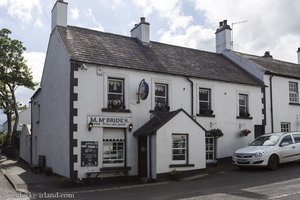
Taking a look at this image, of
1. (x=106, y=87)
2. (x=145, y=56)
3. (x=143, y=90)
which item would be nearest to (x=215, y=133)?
(x=143, y=90)

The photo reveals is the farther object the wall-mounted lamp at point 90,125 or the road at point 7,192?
the wall-mounted lamp at point 90,125

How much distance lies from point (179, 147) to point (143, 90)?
314cm

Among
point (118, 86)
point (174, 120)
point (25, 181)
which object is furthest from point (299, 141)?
point (25, 181)

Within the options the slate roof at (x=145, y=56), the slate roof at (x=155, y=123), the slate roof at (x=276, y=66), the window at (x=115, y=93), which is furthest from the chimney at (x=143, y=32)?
the slate roof at (x=276, y=66)

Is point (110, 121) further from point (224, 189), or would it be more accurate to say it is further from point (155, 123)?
point (224, 189)

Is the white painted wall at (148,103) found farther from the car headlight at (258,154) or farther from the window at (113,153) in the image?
the car headlight at (258,154)

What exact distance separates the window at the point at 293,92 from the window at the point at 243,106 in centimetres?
442

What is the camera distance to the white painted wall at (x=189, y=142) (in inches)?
656

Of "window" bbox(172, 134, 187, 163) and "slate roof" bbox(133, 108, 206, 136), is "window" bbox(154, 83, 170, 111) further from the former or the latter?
"window" bbox(172, 134, 187, 163)

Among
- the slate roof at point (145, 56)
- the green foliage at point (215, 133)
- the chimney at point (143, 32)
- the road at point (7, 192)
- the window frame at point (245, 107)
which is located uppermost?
the chimney at point (143, 32)

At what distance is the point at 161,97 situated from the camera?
19406mm

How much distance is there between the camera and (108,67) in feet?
57.8

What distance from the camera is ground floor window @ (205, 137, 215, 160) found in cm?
2064

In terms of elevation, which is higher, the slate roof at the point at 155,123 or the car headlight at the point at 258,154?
the slate roof at the point at 155,123
